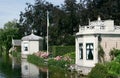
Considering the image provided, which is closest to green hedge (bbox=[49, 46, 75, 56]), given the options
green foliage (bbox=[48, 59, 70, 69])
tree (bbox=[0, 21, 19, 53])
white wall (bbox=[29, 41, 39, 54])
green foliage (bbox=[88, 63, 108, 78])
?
green foliage (bbox=[48, 59, 70, 69])

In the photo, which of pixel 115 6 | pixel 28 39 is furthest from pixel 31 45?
pixel 115 6

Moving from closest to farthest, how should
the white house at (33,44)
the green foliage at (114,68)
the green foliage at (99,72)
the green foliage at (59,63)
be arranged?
the green foliage at (99,72), the green foliage at (114,68), the green foliage at (59,63), the white house at (33,44)

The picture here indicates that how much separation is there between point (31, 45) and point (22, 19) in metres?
19.8

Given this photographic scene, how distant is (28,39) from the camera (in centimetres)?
6962

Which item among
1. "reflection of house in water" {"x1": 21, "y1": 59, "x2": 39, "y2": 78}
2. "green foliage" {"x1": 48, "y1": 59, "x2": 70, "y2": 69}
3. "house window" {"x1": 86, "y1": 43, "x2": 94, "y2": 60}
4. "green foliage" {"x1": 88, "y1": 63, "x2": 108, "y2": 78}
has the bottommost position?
"reflection of house in water" {"x1": 21, "y1": 59, "x2": 39, "y2": 78}

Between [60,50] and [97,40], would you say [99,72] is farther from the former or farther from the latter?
[60,50]

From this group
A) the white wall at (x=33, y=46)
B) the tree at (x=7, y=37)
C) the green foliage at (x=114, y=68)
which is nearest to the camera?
the green foliage at (x=114, y=68)

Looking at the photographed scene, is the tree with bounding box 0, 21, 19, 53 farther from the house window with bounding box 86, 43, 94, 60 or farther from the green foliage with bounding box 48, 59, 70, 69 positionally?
the house window with bounding box 86, 43, 94, 60

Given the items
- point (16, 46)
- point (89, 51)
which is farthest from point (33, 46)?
point (89, 51)

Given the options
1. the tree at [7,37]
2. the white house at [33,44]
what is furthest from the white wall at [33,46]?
the tree at [7,37]

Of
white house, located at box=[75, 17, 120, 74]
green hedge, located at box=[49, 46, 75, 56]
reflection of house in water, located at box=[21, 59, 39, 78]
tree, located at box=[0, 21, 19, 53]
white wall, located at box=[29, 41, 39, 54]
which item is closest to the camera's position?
white house, located at box=[75, 17, 120, 74]

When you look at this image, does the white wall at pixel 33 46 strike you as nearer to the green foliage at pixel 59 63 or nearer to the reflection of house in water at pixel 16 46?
the reflection of house in water at pixel 16 46

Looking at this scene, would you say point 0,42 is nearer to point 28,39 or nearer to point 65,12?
point 28,39

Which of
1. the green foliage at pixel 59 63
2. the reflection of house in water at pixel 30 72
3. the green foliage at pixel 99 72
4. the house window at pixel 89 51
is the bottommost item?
the reflection of house in water at pixel 30 72
